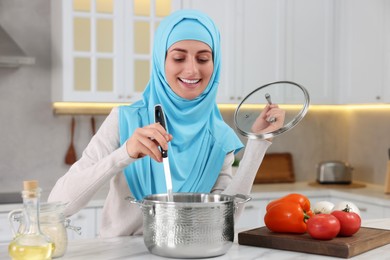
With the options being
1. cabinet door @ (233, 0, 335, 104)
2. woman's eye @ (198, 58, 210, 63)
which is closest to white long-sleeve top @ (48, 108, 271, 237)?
woman's eye @ (198, 58, 210, 63)

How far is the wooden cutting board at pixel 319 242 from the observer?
179cm

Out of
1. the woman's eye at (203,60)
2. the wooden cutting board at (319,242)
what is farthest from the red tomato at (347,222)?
the woman's eye at (203,60)

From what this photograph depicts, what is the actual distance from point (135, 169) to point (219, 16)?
229 centimetres

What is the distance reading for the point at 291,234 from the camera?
1952 mm

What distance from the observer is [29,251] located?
59.6 inches

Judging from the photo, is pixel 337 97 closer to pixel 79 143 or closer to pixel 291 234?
pixel 79 143

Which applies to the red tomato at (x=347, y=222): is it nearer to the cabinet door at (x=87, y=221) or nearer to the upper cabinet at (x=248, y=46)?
the cabinet door at (x=87, y=221)

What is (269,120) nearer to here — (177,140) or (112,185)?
(177,140)

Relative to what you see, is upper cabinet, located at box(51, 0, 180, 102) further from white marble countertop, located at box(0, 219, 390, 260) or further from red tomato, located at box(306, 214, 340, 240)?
red tomato, located at box(306, 214, 340, 240)

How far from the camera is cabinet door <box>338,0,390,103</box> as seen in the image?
13.9 feet

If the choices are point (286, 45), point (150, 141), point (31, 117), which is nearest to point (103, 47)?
point (31, 117)

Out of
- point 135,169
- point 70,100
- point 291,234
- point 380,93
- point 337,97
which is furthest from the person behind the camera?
point 337,97

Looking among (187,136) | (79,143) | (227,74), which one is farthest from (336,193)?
(187,136)

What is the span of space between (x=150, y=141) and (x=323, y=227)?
21.3 inches
